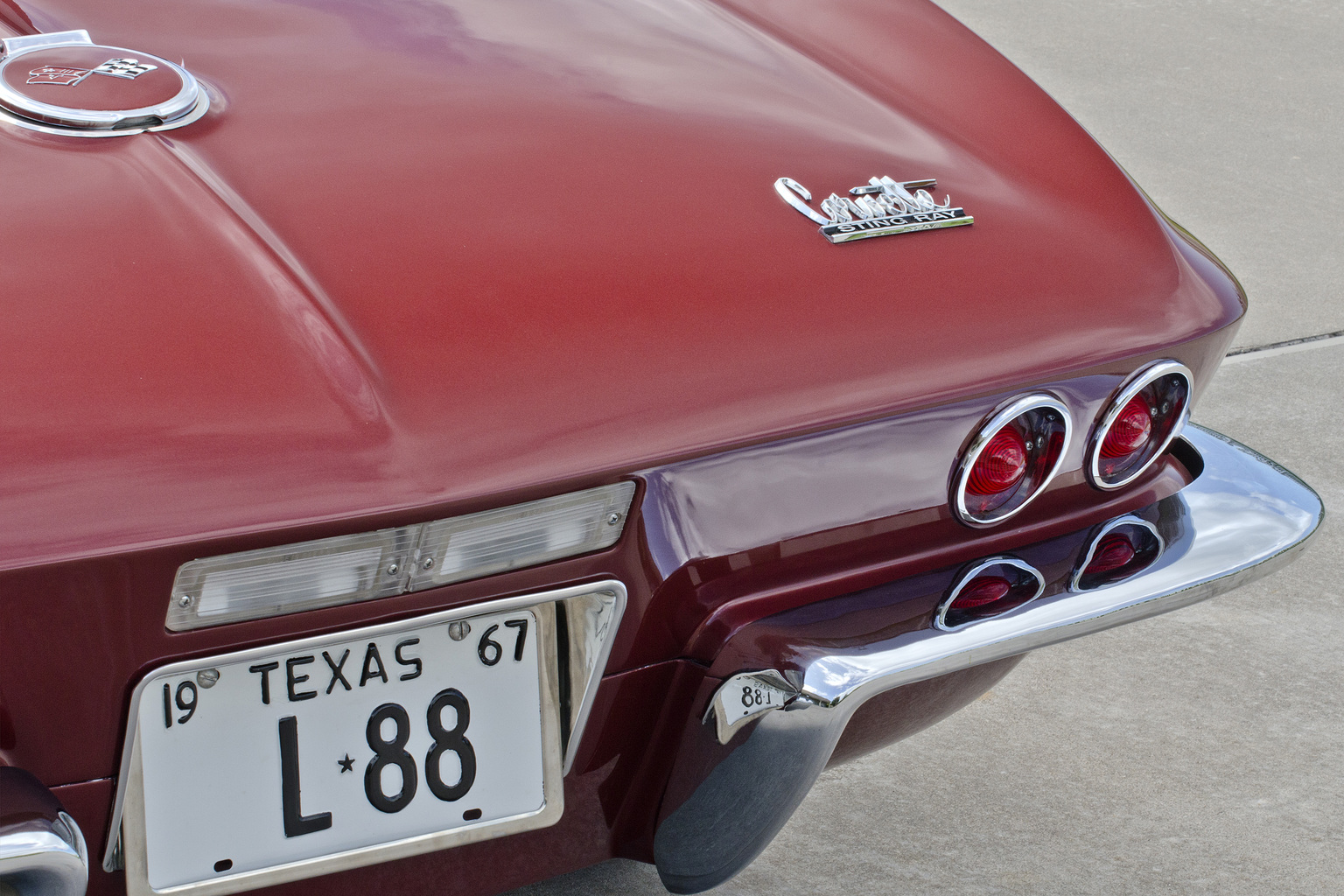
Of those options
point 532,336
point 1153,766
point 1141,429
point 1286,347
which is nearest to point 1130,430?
point 1141,429

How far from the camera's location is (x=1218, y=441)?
2006 mm

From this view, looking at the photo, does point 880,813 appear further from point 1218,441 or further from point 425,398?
point 425,398

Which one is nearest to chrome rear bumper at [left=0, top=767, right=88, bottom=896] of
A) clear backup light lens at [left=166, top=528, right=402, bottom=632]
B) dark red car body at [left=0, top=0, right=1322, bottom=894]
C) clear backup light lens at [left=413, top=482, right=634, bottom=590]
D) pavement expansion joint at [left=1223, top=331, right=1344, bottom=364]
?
dark red car body at [left=0, top=0, right=1322, bottom=894]

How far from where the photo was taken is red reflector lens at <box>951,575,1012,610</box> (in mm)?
1606

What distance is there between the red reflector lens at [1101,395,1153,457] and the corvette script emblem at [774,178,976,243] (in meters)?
0.30

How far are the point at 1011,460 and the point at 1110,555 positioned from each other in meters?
0.22

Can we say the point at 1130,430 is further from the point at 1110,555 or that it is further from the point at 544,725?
the point at 544,725

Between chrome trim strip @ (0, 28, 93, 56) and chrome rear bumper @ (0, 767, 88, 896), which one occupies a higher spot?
chrome trim strip @ (0, 28, 93, 56)

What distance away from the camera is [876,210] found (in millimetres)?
1689

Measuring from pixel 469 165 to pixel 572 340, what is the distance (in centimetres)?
31

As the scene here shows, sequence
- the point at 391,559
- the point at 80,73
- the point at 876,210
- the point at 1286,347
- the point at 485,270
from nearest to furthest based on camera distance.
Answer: the point at 391,559
the point at 485,270
the point at 80,73
the point at 876,210
the point at 1286,347

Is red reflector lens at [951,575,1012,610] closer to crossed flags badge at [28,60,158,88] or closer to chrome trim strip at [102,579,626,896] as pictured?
chrome trim strip at [102,579,626,896]

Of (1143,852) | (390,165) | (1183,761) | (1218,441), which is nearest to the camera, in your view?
(390,165)

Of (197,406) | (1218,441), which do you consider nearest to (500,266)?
(197,406)
